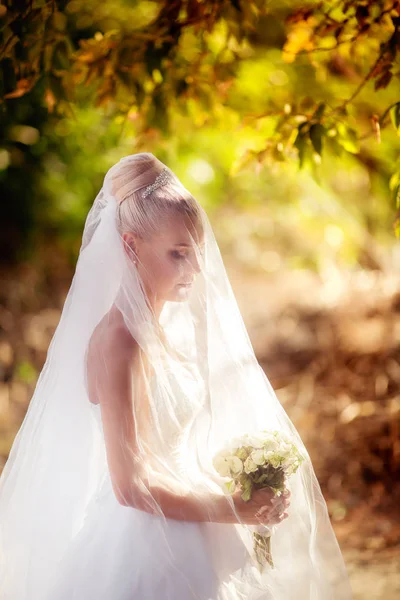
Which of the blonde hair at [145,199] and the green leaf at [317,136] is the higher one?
the blonde hair at [145,199]

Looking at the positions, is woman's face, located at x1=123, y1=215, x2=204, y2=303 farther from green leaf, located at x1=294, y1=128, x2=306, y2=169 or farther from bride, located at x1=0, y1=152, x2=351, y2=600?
green leaf, located at x1=294, y1=128, x2=306, y2=169


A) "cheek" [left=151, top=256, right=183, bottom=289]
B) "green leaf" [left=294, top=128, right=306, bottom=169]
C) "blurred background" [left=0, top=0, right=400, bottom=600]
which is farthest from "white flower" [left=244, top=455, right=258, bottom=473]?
"green leaf" [left=294, top=128, right=306, bottom=169]

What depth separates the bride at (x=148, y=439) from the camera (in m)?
1.83

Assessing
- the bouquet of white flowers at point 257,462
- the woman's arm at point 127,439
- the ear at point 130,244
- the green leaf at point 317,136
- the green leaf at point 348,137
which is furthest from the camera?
the green leaf at point 348,137

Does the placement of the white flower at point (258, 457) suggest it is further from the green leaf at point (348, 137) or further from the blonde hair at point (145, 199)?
the green leaf at point (348, 137)

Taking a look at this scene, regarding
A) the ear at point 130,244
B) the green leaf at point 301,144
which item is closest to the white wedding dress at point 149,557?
the ear at point 130,244

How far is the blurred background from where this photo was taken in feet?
9.60

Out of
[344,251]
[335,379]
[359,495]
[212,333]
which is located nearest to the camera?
[212,333]

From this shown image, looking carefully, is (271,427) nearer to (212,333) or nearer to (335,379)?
(212,333)

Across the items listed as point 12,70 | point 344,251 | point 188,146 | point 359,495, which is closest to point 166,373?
point 12,70

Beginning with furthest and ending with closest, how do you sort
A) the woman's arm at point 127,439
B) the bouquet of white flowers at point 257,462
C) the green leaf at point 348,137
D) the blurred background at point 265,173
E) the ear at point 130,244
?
the blurred background at point 265,173
the green leaf at point 348,137
the ear at point 130,244
the bouquet of white flowers at point 257,462
the woman's arm at point 127,439

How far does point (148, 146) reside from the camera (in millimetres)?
3719

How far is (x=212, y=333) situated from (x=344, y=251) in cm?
470

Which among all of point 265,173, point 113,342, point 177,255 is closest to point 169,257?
point 177,255
